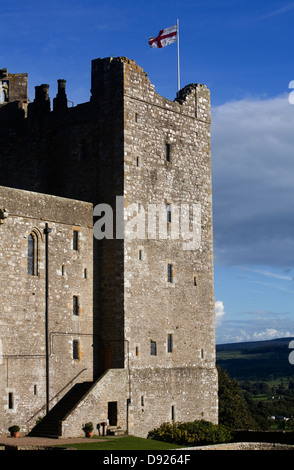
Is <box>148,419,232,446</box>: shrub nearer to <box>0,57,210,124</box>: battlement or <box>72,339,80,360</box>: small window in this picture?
<box>72,339,80,360</box>: small window

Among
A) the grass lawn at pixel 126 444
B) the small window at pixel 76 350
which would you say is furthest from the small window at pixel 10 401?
the small window at pixel 76 350

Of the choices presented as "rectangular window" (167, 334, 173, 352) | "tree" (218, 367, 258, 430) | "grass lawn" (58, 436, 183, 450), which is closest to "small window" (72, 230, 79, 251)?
"rectangular window" (167, 334, 173, 352)

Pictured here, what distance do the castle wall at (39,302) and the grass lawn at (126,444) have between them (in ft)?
11.9

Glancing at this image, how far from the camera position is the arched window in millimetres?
39344

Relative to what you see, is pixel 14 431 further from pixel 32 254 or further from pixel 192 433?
pixel 192 433

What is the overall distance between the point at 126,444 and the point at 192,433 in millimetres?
6413

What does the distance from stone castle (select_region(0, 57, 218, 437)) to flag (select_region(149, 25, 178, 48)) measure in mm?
3067

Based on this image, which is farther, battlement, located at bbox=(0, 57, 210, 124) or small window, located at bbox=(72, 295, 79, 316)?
battlement, located at bbox=(0, 57, 210, 124)

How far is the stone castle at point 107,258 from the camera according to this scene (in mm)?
38719

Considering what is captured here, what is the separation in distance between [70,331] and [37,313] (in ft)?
7.10

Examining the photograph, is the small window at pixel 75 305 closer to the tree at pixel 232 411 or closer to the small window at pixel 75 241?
the small window at pixel 75 241
